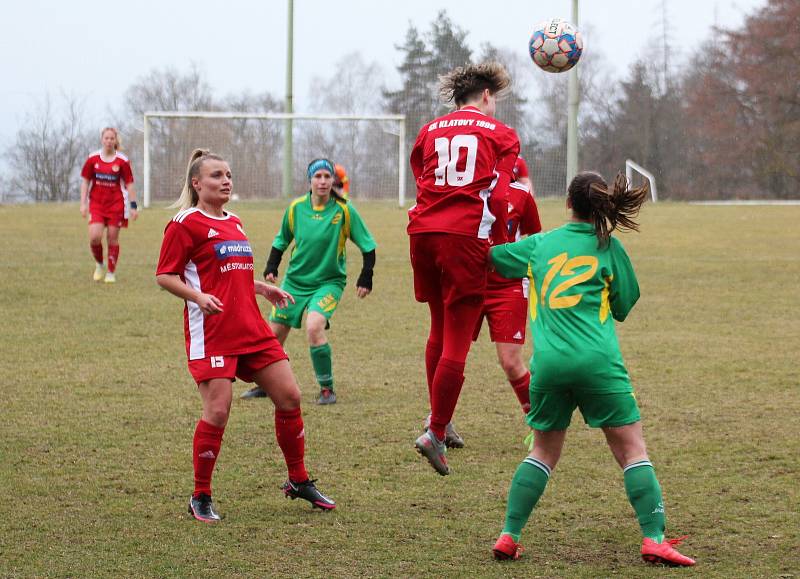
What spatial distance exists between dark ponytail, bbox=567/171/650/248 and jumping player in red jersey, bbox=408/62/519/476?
1.00 m

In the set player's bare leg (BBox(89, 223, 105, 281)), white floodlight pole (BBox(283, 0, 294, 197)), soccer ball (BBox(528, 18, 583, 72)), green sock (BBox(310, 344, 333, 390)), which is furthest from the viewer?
white floodlight pole (BBox(283, 0, 294, 197))

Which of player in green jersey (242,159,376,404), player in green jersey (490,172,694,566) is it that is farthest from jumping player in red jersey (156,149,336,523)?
player in green jersey (242,159,376,404)

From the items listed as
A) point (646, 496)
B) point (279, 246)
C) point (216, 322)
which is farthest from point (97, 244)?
point (646, 496)

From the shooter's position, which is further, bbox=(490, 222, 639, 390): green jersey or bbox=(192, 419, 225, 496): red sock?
bbox=(192, 419, 225, 496): red sock

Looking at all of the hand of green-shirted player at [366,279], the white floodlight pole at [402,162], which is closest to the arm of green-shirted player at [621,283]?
the hand of green-shirted player at [366,279]

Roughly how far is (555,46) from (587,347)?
512 centimetres

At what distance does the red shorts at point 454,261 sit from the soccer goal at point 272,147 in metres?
24.1

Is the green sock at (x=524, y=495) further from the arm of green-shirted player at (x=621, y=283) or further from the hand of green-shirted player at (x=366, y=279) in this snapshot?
the hand of green-shirted player at (x=366, y=279)

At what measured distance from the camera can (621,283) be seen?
4402mm

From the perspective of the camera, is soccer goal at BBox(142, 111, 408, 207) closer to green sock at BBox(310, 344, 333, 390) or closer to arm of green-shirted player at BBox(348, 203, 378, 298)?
arm of green-shirted player at BBox(348, 203, 378, 298)

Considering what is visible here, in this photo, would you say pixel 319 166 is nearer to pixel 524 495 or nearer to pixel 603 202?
pixel 603 202

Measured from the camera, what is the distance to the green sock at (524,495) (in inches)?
175

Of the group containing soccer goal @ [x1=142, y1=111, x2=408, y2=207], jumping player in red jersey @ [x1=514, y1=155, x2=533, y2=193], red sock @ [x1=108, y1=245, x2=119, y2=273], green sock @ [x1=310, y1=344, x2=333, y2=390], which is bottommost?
green sock @ [x1=310, y1=344, x2=333, y2=390]

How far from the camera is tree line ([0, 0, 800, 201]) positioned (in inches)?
1238
